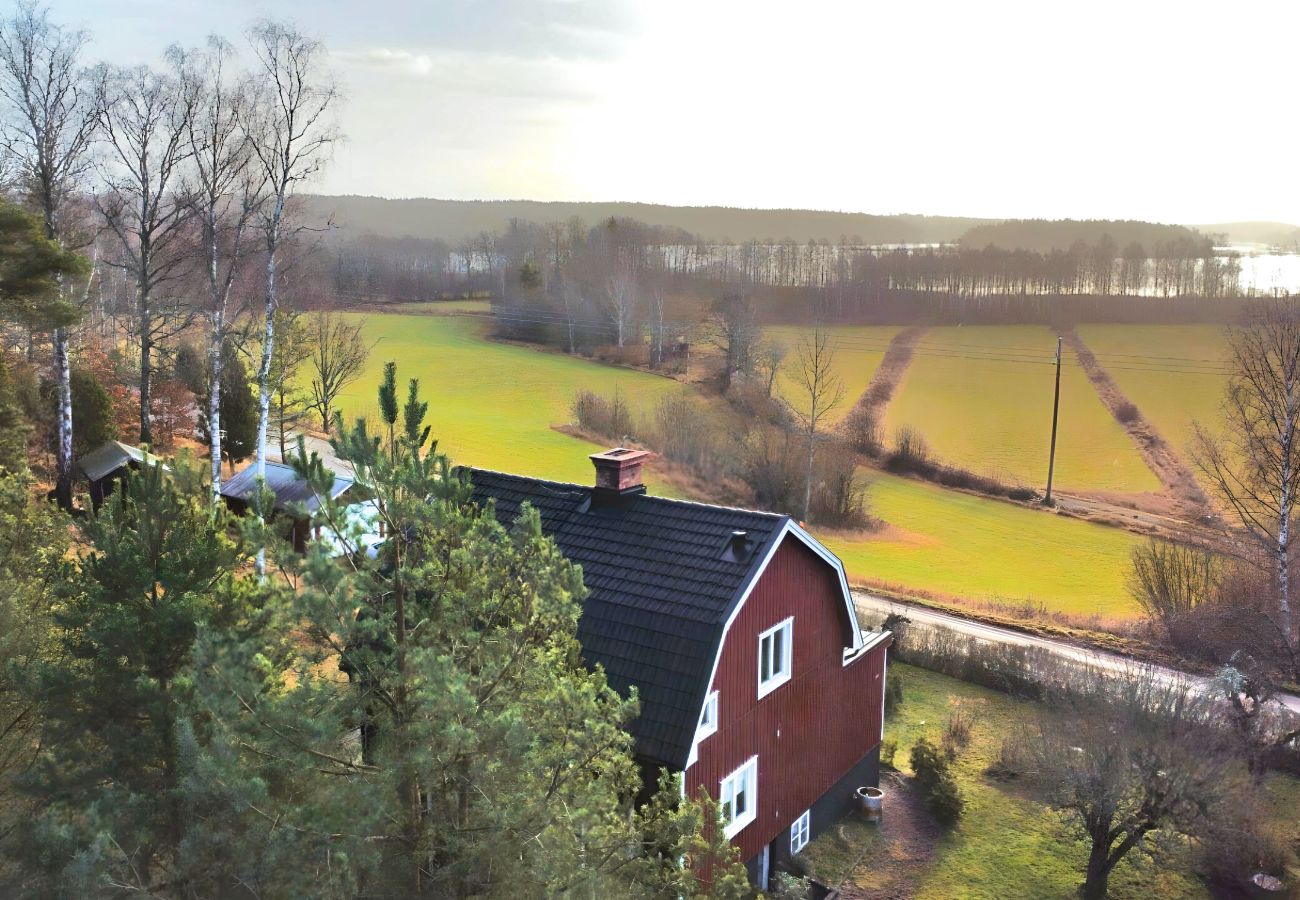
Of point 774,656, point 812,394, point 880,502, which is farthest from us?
point 812,394

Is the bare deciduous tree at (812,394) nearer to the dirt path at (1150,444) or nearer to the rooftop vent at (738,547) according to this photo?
the dirt path at (1150,444)

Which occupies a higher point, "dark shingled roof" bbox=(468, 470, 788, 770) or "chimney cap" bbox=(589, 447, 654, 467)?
"chimney cap" bbox=(589, 447, 654, 467)

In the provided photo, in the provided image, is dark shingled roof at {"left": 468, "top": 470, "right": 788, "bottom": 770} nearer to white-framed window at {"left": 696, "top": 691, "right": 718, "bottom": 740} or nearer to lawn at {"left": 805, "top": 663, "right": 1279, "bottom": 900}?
white-framed window at {"left": 696, "top": 691, "right": 718, "bottom": 740}

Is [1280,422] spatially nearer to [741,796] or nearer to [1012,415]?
[741,796]

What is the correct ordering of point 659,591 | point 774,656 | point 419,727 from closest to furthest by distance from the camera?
point 419,727 < point 659,591 < point 774,656

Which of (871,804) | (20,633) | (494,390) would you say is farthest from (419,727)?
(494,390)

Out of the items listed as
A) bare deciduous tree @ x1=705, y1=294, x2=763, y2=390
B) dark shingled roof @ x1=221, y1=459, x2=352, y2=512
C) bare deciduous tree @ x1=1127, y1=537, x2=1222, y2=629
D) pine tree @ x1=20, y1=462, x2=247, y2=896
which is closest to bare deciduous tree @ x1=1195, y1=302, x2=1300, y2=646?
bare deciduous tree @ x1=1127, y1=537, x2=1222, y2=629
